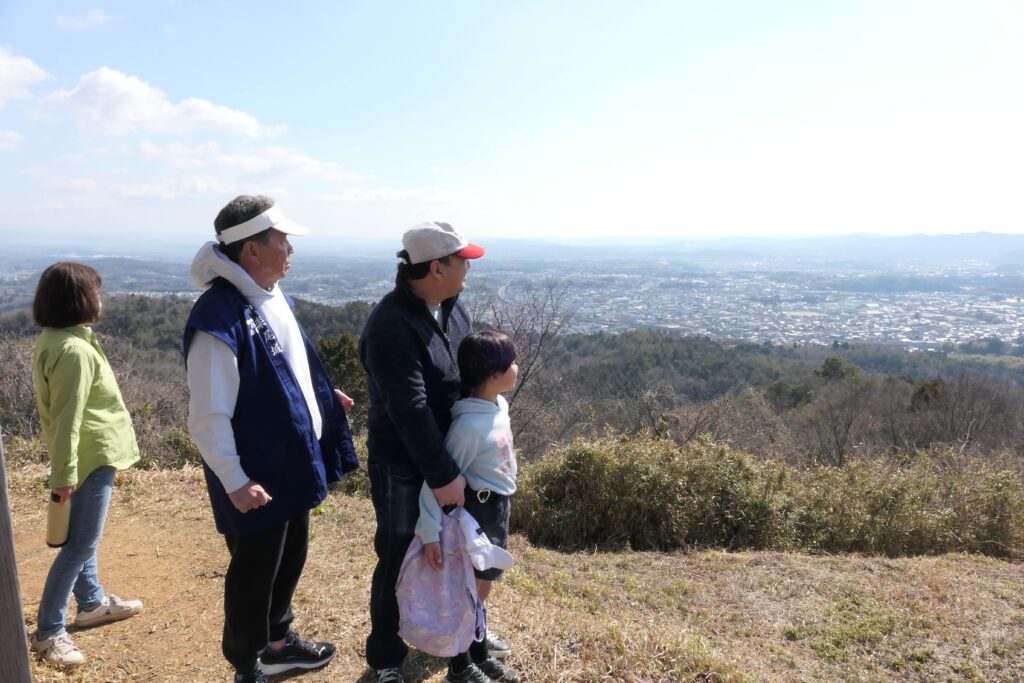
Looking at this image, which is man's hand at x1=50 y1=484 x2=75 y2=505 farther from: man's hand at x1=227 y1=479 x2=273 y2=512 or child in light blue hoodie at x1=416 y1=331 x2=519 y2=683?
child in light blue hoodie at x1=416 y1=331 x2=519 y2=683

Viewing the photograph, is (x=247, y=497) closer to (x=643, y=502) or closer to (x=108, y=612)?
(x=108, y=612)

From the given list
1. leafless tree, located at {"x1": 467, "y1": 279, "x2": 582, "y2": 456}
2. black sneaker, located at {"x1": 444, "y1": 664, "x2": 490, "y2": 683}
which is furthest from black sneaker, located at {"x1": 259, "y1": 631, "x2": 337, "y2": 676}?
leafless tree, located at {"x1": 467, "y1": 279, "x2": 582, "y2": 456}

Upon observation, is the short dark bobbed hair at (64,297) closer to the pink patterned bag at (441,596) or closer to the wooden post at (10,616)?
the wooden post at (10,616)

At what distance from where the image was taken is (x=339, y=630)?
9.23 feet

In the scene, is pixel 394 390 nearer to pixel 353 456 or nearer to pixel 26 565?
pixel 353 456

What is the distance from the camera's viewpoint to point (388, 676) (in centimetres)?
228

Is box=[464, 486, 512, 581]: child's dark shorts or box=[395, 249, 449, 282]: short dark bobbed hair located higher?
box=[395, 249, 449, 282]: short dark bobbed hair

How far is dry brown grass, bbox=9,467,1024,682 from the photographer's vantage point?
265 centimetres

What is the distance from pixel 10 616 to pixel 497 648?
5.94 feet

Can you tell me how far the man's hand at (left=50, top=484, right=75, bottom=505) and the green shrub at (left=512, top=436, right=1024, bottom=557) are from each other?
3.87 metres

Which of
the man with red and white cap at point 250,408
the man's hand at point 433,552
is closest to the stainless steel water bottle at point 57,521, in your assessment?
the man with red and white cap at point 250,408

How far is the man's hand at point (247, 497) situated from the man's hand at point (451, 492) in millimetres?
555

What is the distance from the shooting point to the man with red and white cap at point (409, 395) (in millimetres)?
1962

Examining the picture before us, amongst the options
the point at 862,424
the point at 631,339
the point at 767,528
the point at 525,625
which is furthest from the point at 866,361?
the point at 525,625
